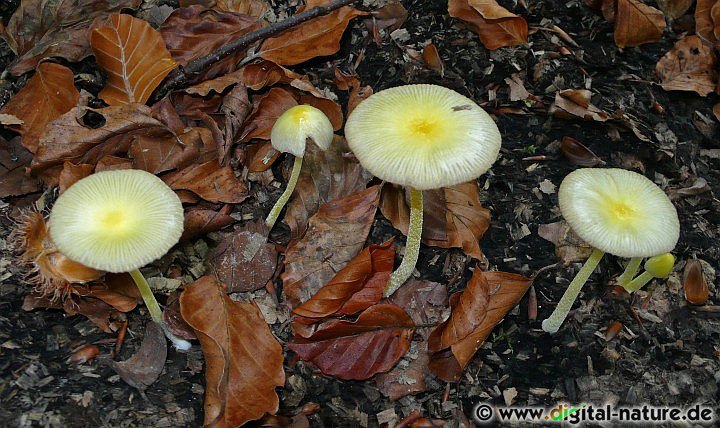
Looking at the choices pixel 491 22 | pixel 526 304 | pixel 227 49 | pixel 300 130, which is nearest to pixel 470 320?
pixel 526 304

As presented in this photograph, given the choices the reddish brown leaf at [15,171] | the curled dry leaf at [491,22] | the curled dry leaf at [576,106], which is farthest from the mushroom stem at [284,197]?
the curled dry leaf at [576,106]

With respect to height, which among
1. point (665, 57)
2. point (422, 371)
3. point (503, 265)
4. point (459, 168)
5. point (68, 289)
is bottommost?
point (422, 371)

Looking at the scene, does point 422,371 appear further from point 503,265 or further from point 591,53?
point 591,53

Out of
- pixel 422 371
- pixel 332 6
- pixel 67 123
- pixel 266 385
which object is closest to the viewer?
pixel 266 385

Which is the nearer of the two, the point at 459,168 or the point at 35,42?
the point at 459,168

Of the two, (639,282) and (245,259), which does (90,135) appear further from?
(639,282)

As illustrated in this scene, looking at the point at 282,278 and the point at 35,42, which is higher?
the point at 35,42

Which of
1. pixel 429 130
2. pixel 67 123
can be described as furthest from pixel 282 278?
pixel 67 123
